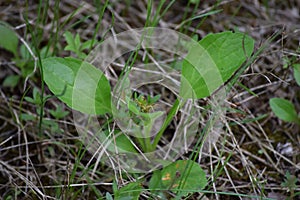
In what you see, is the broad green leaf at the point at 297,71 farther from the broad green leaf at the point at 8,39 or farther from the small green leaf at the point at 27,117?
the broad green leaf at the point at 8,39

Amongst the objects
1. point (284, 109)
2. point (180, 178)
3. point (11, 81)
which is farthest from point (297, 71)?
point (11, 81)

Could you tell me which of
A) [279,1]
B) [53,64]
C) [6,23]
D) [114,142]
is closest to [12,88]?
[6,23]

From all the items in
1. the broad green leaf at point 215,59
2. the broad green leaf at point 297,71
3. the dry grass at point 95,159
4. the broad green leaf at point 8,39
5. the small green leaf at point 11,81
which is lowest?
the dry grass at point 95,159

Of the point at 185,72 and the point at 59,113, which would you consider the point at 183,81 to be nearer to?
the point at 185,72

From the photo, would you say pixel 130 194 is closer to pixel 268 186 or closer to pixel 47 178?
pixel 47 178

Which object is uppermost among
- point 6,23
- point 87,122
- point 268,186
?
point 6,23

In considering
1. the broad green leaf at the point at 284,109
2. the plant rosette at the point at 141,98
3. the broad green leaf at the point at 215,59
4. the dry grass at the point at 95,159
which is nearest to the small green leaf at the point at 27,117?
the dry grass at the point at 95,159
